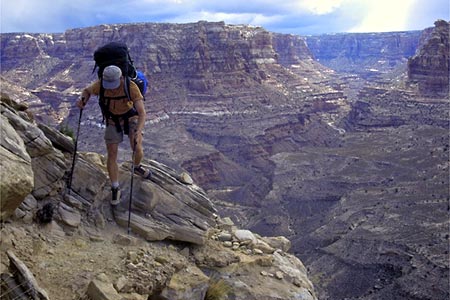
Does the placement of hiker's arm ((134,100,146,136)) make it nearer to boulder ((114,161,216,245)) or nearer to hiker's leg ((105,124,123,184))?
hiker's leg ((105,124,123,184))

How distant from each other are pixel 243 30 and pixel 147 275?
102 meters

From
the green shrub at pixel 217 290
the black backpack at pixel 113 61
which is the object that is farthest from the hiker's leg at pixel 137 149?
the green shrub at pixel 217 290

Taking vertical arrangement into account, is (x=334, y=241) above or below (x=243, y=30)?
below

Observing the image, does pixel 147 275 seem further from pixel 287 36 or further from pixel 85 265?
pixel 287 36

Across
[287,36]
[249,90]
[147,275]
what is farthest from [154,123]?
[287,36]

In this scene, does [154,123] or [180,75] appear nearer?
[154,123]

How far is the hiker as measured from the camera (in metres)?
9.82

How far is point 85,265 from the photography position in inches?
338

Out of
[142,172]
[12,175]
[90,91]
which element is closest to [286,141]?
[142,172]

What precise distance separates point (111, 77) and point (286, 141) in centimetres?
7900

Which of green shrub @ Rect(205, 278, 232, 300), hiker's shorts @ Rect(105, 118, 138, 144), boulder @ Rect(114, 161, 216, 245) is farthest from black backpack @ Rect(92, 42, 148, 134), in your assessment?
green shrub @ Rect(205, 278, 232, 300)

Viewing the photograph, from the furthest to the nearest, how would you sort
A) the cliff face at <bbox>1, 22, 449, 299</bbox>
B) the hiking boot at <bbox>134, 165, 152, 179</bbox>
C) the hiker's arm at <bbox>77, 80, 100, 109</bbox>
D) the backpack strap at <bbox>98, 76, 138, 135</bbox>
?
1. the cliff face at <bbox>1, 22, 449, 299</bbox>
2. the hiking boot at <bbox>134, 165, 152, 179</bbox>
3. the hiker's arm at <bbox>77, 80, 100, 109</bbox>
4. the backpack strap at <bbox>98, 76, 138, 135</bbox>

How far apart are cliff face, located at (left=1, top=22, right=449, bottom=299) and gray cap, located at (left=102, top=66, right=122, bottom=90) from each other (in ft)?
78.6

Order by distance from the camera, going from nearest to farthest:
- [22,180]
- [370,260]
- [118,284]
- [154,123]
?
[22,180] → [118,284] → [370,260] → [154,123]
